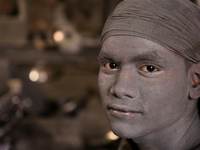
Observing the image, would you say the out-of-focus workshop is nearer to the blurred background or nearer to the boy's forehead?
the blurred background

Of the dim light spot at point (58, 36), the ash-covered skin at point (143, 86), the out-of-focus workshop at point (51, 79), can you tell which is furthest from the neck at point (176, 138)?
the dim light spot at point (58, 36)

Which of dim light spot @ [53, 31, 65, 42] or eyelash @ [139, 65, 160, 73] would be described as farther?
dim light spot @ [53, 31, 65, 42]

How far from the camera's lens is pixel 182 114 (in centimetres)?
66

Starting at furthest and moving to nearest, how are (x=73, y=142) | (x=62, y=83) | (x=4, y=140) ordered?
(x=62, y=83)
(x=73, y=142)
(x=4, y=140)

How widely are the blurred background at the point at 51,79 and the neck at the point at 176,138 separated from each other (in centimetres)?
109

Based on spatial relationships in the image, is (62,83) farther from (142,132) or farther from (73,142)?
(142,132)

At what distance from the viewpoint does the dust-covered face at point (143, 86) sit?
1.90ft

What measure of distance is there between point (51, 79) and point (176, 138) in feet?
12.9

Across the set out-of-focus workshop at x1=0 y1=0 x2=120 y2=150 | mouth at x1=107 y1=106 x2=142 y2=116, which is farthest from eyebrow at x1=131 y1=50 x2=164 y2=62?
out-of-focus workshop at x1=0 y1=0 x2=120 y2=150

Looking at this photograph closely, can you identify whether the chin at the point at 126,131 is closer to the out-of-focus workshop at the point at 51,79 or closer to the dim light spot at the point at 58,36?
the out-of-focus workshop at the point at 51,79

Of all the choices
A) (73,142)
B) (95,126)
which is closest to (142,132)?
(73,142)

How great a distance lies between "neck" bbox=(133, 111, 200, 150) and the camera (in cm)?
67

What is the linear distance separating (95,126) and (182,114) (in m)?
2.30

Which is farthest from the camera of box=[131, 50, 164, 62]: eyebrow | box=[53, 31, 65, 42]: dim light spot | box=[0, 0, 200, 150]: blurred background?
box=[53, 31, 65, 42]: dim light spot
